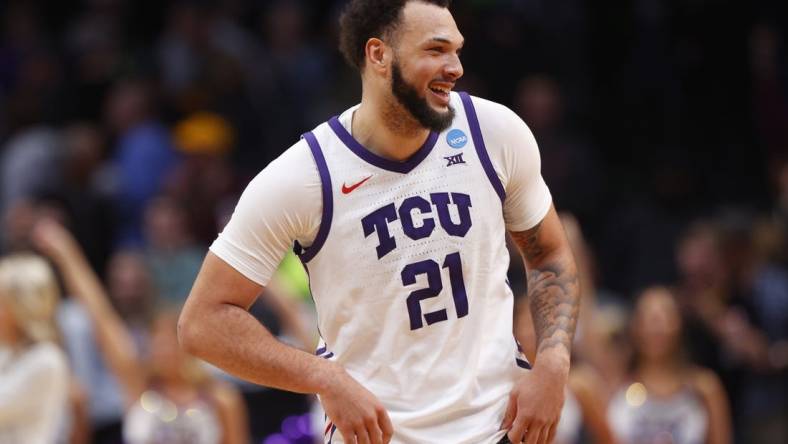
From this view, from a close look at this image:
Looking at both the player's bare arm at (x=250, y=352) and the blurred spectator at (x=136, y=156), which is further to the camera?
the blurred spectator at (x=136, y=156)

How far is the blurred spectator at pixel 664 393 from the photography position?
323 inches

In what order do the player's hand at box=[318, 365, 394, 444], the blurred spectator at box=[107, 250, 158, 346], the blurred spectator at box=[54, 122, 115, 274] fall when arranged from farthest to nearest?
the blurred spectator at box=[54, 122, 115, 274]
the blurred spectator at box=[107, 250, 158, 346]
the player's hand at box=[318, 365, 394, 444]

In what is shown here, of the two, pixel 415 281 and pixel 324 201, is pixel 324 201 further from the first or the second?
pixel 415 281

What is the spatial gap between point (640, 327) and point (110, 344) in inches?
116

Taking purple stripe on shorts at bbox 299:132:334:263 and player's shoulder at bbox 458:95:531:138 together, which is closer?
purple stripe on shorts at bbox 299:132:334:263

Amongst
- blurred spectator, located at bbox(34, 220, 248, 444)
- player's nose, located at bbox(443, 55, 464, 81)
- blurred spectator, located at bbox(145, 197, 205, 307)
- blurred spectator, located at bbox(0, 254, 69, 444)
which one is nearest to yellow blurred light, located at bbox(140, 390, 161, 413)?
blurred spectator, located at bbox(34, 220, 248, 444)

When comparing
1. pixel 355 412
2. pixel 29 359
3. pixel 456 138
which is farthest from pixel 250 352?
pixel 29 359

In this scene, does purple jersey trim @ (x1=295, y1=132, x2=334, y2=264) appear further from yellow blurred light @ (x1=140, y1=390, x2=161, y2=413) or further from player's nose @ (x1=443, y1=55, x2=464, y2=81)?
yellow blurred light @ (x1=140, y1=390, x2=161, y2=413)

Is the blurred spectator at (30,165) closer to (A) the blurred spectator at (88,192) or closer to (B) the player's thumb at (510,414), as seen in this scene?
(A) the blurred spectator at (88,192)

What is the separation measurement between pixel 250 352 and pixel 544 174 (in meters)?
6.67

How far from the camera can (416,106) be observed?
4.21 m

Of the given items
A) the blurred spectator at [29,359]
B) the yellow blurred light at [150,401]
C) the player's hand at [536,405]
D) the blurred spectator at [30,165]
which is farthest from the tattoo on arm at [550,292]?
the blurred spectator at [30,165]

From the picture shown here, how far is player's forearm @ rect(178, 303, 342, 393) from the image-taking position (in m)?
4.14

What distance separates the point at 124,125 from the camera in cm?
1136
